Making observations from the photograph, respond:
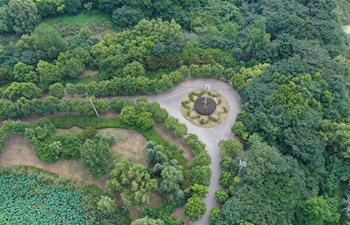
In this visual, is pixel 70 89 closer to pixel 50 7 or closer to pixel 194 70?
pixel 194 70

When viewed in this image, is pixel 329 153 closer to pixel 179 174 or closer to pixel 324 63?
pixel 324 63

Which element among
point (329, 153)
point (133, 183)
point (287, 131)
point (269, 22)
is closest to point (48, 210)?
point (133, 183)

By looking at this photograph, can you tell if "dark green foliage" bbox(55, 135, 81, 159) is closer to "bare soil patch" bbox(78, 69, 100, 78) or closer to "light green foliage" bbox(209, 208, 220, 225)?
"bare soil patch" bbox(78, 69, 100, 78)

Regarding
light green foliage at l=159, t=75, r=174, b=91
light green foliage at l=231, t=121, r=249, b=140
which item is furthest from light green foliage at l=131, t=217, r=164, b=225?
light green foliage at l=159, t=75, r=174, b=91

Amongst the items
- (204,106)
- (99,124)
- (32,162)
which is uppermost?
(204,106)

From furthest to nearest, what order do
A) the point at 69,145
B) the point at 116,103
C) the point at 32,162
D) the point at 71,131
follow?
the point at 71,131, the point at 116,103, the point at 32,162, the point at 69,145

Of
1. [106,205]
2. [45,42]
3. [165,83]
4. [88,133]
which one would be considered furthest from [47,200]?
[45,42]

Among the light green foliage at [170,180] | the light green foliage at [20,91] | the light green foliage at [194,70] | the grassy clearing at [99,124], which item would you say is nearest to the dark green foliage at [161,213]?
the light green foliage at [170,180]
